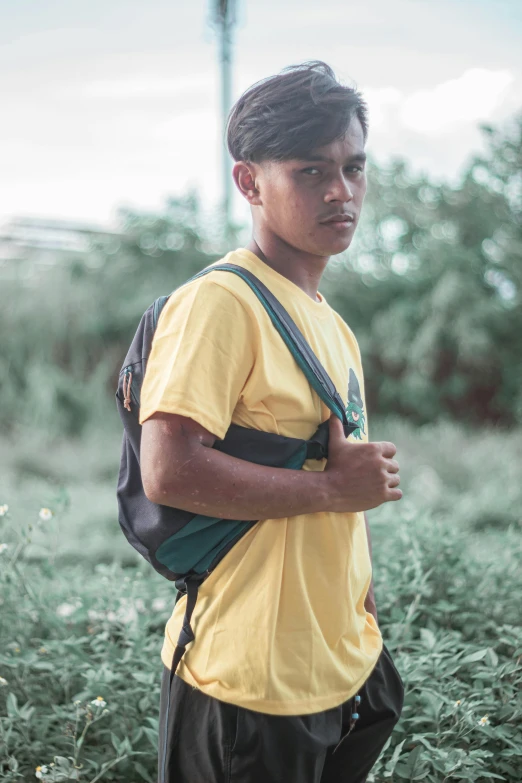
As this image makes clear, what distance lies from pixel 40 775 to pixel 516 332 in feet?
23.9

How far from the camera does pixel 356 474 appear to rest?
4.13 ft

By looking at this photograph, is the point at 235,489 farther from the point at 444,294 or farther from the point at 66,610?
the point at 444,294

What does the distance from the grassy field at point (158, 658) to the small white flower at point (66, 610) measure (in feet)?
0.05

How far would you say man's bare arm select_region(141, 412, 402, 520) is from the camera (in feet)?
3.75

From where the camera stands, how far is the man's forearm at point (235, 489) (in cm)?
115

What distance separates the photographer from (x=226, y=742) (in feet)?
3.98

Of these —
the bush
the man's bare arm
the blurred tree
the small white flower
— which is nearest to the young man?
the man's bare arm

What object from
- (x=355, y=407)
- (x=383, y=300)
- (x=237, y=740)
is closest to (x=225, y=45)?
(x=383, y=300)

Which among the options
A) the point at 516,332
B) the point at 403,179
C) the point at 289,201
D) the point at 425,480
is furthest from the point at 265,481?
the point at 403,179

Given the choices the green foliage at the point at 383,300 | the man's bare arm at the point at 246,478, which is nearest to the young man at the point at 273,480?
the man's bare arm at the point at 246,478

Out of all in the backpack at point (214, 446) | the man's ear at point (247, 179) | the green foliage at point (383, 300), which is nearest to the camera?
the backpack at point (214, 446)

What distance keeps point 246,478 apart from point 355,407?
0.34 meters

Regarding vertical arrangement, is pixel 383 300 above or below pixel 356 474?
below

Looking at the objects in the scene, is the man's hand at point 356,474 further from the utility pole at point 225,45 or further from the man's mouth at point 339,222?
the utility pole at point 225,45
